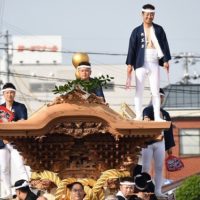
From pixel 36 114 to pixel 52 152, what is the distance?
0.58 meters

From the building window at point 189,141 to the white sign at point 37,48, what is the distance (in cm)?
2413

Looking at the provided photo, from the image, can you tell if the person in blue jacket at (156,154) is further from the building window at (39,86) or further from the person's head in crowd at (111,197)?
the building window at (39,86)

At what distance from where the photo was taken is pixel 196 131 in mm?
65562

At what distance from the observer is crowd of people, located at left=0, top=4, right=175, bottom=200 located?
15.9 m

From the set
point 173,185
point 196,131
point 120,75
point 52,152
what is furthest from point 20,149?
point 120,75

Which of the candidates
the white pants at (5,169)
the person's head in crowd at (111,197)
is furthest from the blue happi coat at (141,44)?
the white pants at (5,169)

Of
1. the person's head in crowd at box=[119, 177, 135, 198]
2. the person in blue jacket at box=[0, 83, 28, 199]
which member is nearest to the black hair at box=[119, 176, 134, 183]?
the person's head in crowd at box=[119, 177, 135, 198]

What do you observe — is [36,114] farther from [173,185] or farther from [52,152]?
[173,185]

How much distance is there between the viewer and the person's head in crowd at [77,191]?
14.7 m

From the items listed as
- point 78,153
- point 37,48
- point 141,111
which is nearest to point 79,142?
point 78,153

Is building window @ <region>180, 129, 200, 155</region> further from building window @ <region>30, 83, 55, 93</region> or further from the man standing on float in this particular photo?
the man standing on float

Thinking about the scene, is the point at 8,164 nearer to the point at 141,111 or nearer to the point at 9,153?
the point at 9,153

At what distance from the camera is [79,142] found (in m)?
16.0

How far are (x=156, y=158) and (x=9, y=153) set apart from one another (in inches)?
89.3
